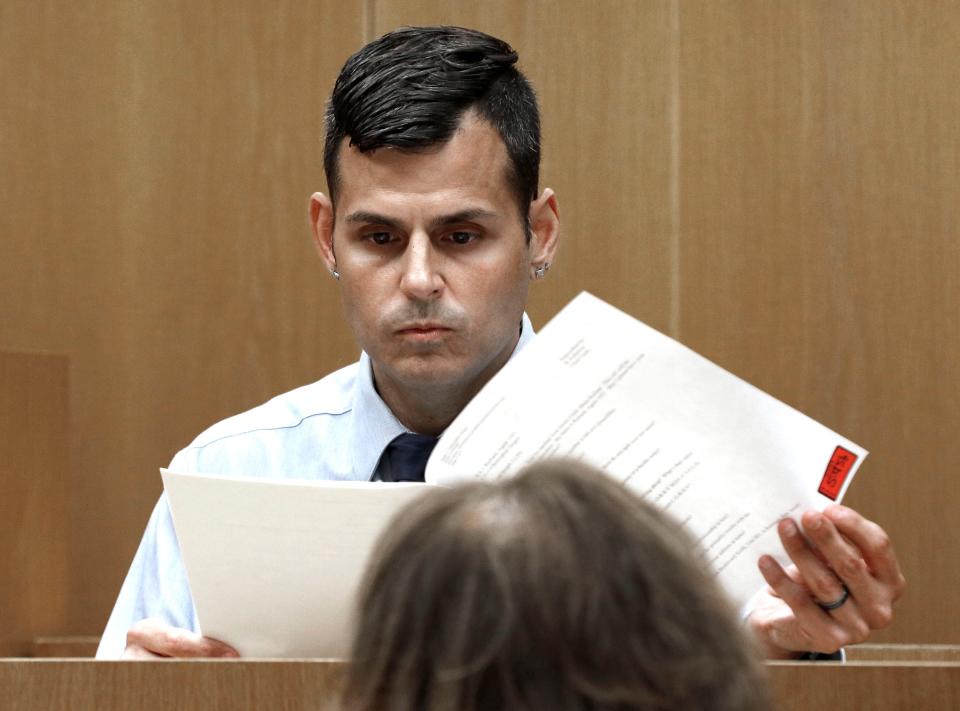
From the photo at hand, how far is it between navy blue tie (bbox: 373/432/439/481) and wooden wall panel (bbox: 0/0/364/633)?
3.13 ft

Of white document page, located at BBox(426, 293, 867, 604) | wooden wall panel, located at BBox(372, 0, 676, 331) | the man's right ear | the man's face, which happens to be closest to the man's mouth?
the man's face

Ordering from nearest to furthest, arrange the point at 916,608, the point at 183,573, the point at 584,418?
the point at 584,418, the point at 183,573, the point at 916,608

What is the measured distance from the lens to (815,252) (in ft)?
7.55

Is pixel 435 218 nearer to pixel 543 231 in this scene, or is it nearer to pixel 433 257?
pixel 433 257

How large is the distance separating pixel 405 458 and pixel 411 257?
23cm

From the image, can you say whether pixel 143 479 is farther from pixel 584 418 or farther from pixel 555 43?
pixel 584 418

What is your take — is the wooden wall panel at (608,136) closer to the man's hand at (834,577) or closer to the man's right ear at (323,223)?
the man's right ear at (323,223)

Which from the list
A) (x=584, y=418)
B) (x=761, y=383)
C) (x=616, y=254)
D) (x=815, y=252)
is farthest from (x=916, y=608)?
(x=584, y=418)

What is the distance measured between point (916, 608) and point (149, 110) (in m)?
1.57

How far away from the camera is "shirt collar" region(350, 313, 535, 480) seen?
4.73ft

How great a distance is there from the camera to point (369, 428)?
1.46m

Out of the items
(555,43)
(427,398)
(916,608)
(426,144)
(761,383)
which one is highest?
(555,43)

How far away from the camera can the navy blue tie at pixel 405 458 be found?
144 centimetres

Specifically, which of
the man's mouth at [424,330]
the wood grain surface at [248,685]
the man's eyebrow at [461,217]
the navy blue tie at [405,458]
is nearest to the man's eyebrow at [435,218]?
the man's eyebrow at [461,217]
